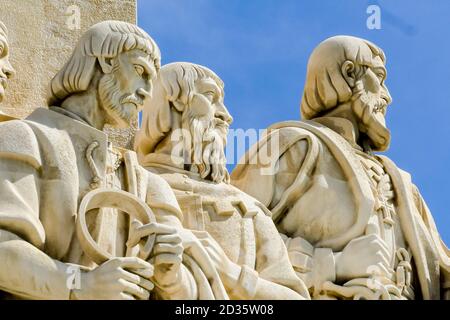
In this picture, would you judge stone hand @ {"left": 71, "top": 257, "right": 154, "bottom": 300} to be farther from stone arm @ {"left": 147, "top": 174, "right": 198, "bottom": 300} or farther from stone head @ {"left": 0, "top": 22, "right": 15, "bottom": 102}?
stone head @ {"left": 0, "top": 22, "right": 15, "bottom": 102}

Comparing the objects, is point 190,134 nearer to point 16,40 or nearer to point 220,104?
point 220,104

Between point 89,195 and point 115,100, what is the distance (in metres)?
0.72

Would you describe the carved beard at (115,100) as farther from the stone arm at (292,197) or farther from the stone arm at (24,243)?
the stone arm at (292,197)

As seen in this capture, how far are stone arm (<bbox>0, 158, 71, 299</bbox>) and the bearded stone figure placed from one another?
78.4 inches

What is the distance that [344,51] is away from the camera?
11938mm

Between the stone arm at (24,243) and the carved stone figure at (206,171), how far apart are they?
1.08 metres

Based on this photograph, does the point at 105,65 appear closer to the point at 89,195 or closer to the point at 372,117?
the point at 89,195

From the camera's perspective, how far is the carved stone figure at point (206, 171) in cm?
1054

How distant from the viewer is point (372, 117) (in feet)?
39.2

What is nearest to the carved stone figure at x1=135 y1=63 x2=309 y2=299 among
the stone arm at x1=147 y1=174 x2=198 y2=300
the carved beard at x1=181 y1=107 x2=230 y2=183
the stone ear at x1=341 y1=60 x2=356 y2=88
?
the carved beard at x1=181 y1=107 x2=230 y2=183

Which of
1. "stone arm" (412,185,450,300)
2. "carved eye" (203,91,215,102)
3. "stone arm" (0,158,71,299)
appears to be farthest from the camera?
"stone arm" (412,185,450,300)

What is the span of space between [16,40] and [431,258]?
8.94 ft

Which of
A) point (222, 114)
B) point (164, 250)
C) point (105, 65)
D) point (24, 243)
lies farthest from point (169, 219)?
point (222, 114)

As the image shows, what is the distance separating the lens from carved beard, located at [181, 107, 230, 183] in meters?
10.8
